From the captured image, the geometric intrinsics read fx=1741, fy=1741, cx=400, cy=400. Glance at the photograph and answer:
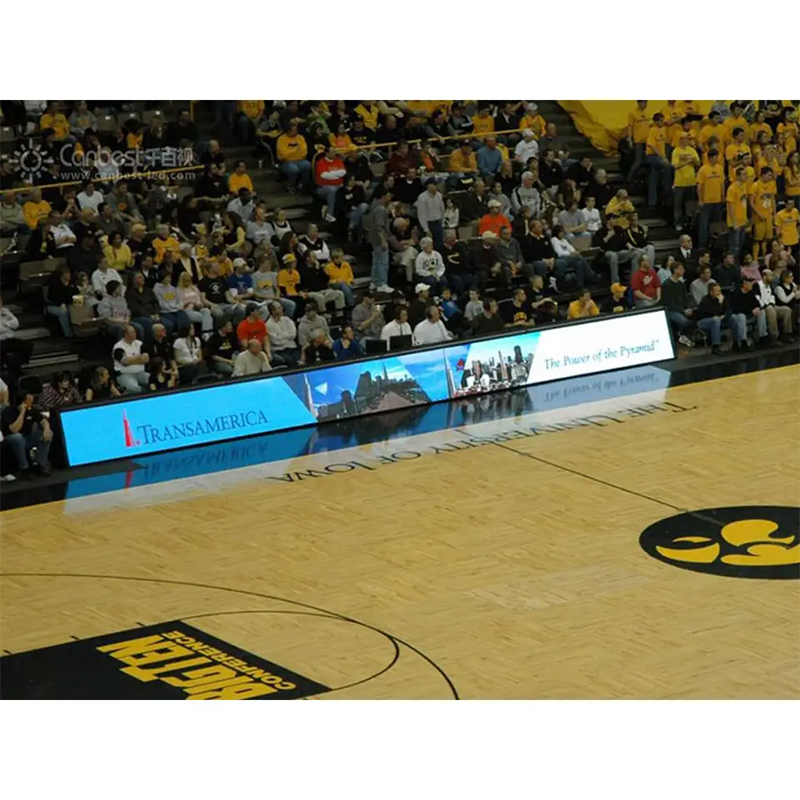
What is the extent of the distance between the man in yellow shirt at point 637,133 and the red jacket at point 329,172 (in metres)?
5.09

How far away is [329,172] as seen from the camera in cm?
2552

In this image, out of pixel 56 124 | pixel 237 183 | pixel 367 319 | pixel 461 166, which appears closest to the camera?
pixel 367 319

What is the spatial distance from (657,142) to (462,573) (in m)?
12.9

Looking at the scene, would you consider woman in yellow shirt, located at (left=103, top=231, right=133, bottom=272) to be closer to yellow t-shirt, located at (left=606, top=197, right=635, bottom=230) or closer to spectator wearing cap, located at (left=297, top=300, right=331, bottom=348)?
spectator wearing cap, located at (left=297, top=300, right=331, bottom=348)

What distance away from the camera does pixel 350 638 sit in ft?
50.5

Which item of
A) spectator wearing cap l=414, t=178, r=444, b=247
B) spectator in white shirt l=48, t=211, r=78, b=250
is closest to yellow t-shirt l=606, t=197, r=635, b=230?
spectator wearing cap l=414, t=178, r=444, b=247

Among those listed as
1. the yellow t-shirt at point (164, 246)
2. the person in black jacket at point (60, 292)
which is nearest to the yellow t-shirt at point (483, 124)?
the yellow t-shirt at point (164, 246)

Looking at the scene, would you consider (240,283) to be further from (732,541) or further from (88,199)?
(732,541)

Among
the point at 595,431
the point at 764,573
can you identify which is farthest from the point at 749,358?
the point at 764,573

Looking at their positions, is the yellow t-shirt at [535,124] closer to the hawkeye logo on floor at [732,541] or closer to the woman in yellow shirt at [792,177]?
the woman in yellow shirt at [792,177]

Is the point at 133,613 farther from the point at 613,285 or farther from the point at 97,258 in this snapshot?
the point at 613,285

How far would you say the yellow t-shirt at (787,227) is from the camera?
26.7 m

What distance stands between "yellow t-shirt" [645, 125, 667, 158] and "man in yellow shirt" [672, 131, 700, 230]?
14.3 inches

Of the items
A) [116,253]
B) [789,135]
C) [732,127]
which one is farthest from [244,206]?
[789,135]
